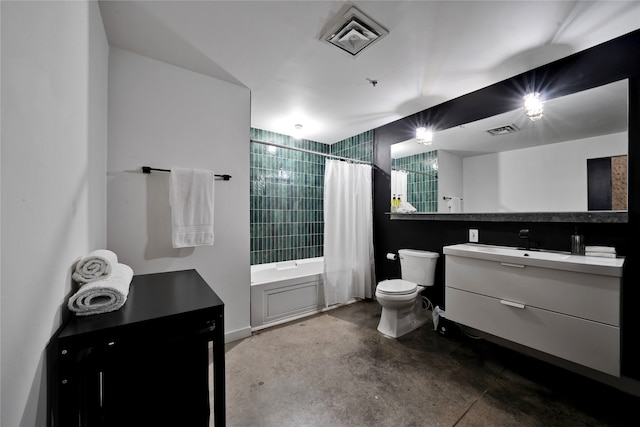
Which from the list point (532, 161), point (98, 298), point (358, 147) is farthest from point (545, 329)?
point (358, 147)

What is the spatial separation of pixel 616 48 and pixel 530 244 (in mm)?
1415

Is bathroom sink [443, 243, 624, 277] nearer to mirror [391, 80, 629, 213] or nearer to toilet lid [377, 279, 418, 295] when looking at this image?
mirror [391, 80, 629, 213]

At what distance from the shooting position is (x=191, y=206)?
198cm

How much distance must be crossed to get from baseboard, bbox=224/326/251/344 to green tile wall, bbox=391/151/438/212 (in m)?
2.20

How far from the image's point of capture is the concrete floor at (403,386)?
56.4 inches

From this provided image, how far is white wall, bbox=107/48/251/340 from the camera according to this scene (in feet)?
6.00

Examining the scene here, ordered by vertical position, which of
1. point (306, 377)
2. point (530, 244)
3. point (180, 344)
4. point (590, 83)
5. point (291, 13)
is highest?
point (291, 13)

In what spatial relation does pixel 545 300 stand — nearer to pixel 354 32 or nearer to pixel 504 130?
pixel 504 130

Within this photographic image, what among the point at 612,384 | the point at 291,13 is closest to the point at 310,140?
the point at 291,13

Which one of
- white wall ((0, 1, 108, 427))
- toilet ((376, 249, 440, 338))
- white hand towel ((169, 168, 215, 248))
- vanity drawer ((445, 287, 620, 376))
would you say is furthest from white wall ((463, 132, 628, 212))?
white wall ((0, 1, 108, 427))

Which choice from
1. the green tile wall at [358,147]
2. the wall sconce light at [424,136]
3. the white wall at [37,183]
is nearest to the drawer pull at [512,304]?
the wall sconce light at [424,136]

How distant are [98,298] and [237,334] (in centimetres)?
152

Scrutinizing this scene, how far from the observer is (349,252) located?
3.14m

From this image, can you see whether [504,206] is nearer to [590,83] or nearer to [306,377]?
[590,83]
